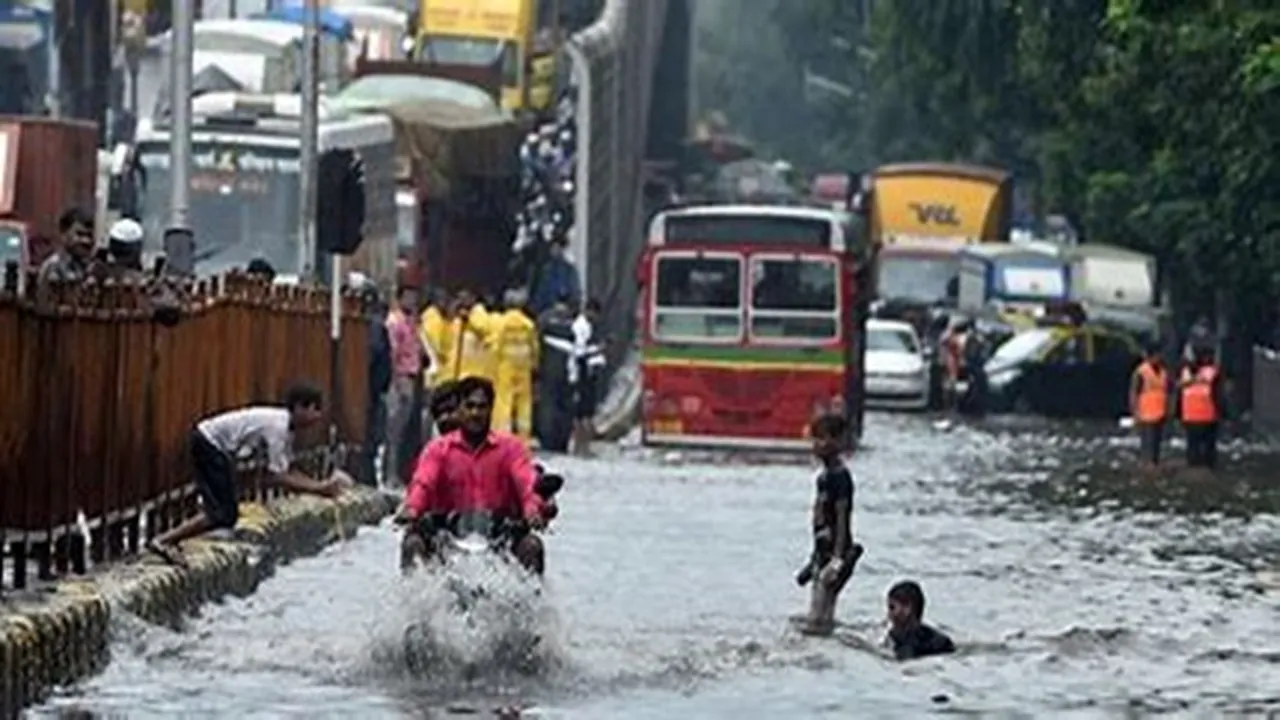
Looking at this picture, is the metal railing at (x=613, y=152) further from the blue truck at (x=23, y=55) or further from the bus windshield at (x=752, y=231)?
the bus windshield at (x=752, y=231)

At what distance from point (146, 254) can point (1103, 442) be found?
18.6m

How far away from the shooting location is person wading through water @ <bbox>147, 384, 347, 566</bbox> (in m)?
23.8

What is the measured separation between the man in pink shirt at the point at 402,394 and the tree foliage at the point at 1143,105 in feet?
22.2

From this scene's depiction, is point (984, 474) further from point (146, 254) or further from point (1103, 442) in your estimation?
point (1103, 442)

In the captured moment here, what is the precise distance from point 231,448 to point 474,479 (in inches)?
200

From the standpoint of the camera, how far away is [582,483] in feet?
129

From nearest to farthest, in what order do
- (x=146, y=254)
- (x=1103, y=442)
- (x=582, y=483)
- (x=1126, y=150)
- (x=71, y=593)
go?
1. (x=71, y=593)
2. (x=582, y=483)
3. (x=146, y=254)
4. (x=1103, y=442)
5. (x=1126, y=150)

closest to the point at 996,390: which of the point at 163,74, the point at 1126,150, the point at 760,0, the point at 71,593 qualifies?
the point at 1126,150

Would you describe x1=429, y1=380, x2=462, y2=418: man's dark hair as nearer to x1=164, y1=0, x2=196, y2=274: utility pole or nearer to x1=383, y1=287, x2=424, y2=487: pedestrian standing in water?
x1=164, y1=0, x2=196, y2=274: utility pole

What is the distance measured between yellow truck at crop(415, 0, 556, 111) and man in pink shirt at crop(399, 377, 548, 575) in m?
48.9

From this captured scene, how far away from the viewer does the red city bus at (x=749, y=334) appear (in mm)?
48562

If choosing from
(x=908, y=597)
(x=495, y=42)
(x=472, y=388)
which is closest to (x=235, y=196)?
(x=908, y=597)

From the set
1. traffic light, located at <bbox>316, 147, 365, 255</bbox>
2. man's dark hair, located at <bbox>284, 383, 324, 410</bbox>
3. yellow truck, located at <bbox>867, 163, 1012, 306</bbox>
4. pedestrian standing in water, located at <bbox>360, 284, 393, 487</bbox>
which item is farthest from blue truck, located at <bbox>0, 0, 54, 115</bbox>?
yellow truck, located at <bbox>867, 163, 1012, 306</bbox>

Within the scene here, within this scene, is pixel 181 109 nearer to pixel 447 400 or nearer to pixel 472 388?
pixel 447 400
